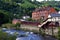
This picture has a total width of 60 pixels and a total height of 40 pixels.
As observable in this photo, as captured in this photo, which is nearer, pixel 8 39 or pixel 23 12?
pixel 8 39

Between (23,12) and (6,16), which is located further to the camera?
(23,12)

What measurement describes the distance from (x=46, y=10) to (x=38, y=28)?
14.1 m

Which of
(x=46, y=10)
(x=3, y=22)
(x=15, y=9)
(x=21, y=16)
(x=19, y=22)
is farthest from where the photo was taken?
(x=15, y=9)

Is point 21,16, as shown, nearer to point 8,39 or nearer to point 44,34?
point 44,34

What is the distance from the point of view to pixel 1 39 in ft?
51.0

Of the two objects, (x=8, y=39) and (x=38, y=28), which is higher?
(x=8, y=39)

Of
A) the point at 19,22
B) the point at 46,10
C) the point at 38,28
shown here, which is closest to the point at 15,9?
the point at 46,10

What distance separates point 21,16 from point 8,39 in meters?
34.6

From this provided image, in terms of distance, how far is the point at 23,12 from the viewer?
2083 inches

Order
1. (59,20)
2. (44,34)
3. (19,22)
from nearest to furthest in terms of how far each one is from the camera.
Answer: (44,34)
(59,20)
(19,22)

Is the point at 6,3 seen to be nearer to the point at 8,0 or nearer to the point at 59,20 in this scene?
the point at 8,0

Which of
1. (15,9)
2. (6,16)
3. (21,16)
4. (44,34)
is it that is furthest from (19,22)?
(15,9)

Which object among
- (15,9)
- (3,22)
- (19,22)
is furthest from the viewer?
(15,9)

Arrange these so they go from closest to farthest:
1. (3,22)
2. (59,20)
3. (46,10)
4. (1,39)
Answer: (1,39)
(59,20)
(3,22)
(46,10)
